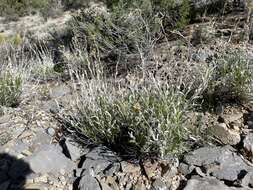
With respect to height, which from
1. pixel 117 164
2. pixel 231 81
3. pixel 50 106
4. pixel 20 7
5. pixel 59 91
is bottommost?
pixel 20 7

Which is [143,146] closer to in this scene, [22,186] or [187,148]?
[187,148]

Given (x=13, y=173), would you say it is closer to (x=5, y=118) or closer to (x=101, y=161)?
(x=101, y=161)

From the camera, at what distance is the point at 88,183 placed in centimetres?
343

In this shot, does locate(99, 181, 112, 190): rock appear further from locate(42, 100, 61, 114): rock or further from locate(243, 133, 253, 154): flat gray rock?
locate(42, 100, 61, 114): rock

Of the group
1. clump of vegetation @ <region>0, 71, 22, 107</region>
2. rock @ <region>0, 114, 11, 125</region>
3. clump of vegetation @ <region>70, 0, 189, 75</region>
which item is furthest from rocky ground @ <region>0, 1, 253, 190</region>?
clump of vegetation @ <region>70, 0, 189, 75</region>

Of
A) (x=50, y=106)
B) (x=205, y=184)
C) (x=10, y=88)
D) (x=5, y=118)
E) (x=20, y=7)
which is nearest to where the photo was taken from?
(x=205, y=184)

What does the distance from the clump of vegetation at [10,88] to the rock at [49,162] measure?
136cm

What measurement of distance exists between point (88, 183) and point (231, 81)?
5.23 ft

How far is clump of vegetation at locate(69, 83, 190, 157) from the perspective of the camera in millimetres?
3416

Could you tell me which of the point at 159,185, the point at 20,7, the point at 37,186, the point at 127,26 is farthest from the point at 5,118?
the point at 20,7

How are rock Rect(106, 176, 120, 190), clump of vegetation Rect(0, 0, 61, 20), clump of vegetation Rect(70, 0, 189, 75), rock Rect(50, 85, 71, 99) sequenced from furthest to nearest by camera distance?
clump of vegetation Rect(0, 0, 61, 20), clump of vegetation Rect(70, 0, 189, 75), rock Rect(50, 85, 71, 99), rock Rect(106, 176, 120, 190)

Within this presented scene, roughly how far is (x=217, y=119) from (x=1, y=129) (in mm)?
2113

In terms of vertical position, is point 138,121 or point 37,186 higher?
point 138,121

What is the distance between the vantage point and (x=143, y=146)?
3.47 meters
